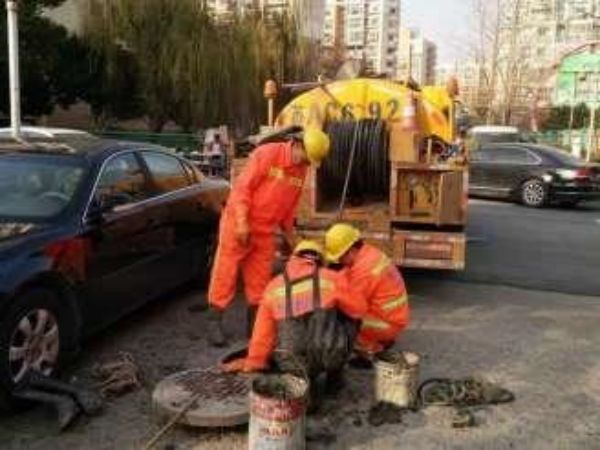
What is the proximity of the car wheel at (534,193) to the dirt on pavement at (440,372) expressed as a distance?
9623 mm

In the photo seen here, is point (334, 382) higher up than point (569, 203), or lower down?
higher up

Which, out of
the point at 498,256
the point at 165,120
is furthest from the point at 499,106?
the point at 498,256

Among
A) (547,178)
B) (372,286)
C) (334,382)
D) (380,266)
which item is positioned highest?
(380,266)

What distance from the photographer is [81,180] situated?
233 inches

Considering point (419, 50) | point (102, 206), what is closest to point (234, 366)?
point (102, 206)

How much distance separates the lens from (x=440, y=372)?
236 inches

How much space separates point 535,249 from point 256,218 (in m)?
6.53

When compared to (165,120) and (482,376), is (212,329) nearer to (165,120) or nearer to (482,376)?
(482,376)

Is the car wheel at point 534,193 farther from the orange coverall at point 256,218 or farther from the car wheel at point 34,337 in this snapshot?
the car wheel at point 34,337

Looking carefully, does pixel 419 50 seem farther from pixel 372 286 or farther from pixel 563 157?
pixel 372 286

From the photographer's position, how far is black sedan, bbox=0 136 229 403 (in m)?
5.01

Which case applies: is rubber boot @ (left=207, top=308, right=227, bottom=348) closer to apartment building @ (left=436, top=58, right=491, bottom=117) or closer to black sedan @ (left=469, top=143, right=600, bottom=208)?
black sedan @ (left=469, top=143, right=600, bottom=208)

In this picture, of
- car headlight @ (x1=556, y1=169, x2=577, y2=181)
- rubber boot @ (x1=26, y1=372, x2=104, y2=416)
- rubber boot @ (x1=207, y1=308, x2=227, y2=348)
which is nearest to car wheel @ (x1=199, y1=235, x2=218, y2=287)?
rubber boot @ (x1=207, y1=308, x2=227, y2=348)

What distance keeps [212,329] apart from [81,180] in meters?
1.59
